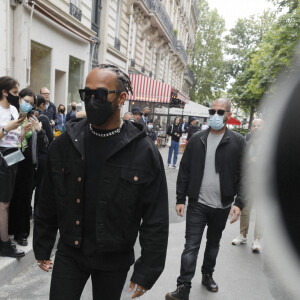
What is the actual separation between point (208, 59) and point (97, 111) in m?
45.3

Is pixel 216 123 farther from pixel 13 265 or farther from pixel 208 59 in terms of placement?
pixel 208 59

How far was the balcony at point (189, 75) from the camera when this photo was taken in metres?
41.8

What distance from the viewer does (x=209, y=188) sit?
3301 mm

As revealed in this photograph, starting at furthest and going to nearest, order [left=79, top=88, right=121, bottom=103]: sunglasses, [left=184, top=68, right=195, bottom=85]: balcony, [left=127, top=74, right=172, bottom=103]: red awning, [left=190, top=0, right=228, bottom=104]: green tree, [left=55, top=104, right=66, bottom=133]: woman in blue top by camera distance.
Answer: [left=190, top=0, right=228, bottom=104]: green tree < [left=184, top=68, right=195, bottom=85]: balcony < [left=127, top=74, right=172, bottom=103]: red awning < [left=55, top=104, right=66, bottom=133]: woman in blue top < [left=79, top=88, right=121, bottom=103]: sunglasses

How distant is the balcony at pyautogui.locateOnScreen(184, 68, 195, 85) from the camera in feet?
137

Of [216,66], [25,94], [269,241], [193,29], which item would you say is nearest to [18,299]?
[25,94]

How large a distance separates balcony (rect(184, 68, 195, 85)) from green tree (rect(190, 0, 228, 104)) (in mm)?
895

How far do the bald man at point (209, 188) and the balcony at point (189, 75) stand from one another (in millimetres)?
39769

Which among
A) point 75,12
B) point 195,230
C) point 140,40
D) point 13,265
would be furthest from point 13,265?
point 140,40

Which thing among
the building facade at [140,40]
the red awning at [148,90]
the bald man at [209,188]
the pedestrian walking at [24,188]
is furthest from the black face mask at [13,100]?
the red awning at [148,90]

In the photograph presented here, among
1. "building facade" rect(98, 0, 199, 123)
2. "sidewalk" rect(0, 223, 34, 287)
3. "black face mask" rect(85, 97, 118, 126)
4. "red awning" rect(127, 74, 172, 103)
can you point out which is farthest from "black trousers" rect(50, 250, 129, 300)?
"red awning" rect(127, 74, 172, 103)

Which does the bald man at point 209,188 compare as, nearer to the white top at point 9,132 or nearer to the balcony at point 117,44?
the white top at point 9,132

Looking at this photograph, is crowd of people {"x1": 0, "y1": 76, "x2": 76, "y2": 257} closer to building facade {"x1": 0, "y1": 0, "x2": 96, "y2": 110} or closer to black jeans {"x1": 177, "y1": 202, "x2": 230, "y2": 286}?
black jeans {"x1": 177, "y1": 202, "x2": 230, "y2": 286}

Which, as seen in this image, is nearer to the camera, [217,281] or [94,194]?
[94,194]
